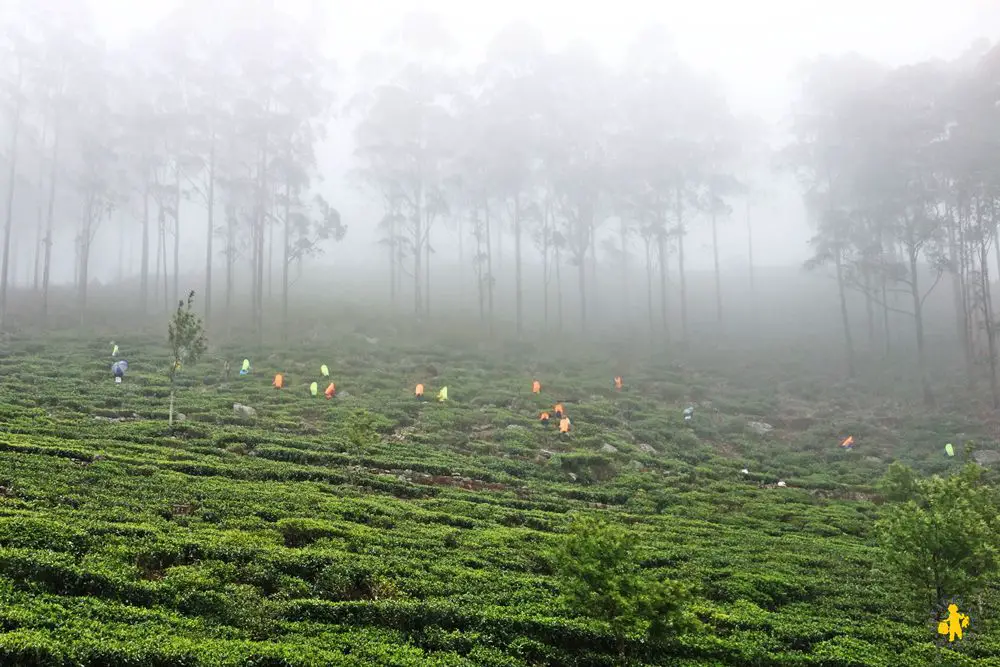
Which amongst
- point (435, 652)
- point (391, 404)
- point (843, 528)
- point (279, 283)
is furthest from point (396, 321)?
point (435, 652)

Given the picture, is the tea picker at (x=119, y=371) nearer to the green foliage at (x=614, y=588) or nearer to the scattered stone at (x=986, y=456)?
the green foliage at (x=614, y=588)

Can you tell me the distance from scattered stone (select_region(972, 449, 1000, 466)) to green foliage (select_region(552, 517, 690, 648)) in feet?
84.3

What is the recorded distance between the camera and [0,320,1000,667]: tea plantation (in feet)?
34.8

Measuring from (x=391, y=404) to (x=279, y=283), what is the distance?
163 ft

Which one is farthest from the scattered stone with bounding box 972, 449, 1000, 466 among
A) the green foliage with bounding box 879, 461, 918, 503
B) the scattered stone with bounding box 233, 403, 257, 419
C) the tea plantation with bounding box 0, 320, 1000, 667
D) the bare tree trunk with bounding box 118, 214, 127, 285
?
the bare tree trunk with bounding box 118, 214, 127, 285

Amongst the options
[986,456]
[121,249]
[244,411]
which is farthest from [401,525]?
[121,249]

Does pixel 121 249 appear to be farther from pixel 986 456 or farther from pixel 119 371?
pixel 986 456

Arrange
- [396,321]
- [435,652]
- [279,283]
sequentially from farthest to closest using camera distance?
[279,283] < [396,321] < [435,652]

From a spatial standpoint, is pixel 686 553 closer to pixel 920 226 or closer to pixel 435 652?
pixel 435 652

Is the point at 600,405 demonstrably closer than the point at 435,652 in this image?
No

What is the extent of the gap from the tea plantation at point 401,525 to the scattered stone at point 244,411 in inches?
11.3

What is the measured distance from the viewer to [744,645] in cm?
1171

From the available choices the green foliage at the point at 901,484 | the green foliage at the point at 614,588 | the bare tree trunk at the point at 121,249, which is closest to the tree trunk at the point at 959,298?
A: the green foliage at the point at 901,484

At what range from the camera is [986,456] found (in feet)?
94.6
